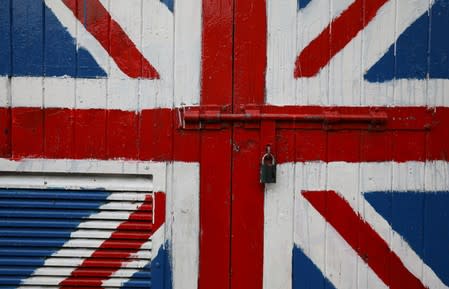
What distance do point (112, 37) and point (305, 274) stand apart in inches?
45.7

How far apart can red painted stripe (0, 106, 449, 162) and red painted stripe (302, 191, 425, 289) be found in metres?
0.16

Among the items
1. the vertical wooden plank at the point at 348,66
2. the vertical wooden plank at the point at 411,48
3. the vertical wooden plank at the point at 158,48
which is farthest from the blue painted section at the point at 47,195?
the vertical wooden plank at the point at 411,48

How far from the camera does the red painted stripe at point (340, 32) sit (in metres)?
2.05

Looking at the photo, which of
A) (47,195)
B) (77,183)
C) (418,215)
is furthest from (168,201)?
(418,215)

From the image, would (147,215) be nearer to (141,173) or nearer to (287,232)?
(141,173)

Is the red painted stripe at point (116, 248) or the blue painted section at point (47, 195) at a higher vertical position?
the blue painted section at point (47, 195)

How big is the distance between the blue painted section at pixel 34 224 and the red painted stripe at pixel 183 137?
0.50 feet

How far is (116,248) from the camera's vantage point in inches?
81.7

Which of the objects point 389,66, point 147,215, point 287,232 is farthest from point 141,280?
point 389,66

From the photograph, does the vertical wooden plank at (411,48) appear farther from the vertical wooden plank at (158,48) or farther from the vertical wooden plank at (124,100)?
the vertical wooden plank at (124,100)

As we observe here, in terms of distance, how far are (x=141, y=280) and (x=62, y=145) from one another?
0.59 meters

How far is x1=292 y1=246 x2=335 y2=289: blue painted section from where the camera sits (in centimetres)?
209

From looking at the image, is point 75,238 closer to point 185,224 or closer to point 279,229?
point 185,224

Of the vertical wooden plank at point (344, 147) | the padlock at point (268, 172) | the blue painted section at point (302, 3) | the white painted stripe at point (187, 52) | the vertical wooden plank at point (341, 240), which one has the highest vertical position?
the blue painted section at point (302, 3)
